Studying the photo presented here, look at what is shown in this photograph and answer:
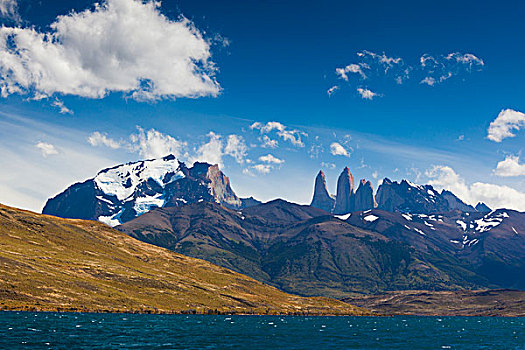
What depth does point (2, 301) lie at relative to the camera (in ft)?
649

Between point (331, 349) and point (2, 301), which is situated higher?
point (331, 349)

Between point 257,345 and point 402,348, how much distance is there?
1382 inches

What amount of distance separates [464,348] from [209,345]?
206ft

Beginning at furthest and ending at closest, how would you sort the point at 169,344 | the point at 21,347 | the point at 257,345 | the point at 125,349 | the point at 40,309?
the point at 40,309 < the point at 257,345 < the point at 169,344 < the point at 125,349 < the point at 21,347

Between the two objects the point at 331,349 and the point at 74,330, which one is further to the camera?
the point at 74,330

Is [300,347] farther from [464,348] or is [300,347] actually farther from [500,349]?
[500,349]

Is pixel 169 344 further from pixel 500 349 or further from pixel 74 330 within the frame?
pixel 500 349

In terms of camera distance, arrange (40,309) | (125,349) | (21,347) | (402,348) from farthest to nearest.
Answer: (40,309) → (402,348) → (125,349) → (21,347)

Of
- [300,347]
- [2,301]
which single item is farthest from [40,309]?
[300,347]

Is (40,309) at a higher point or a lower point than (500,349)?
lower

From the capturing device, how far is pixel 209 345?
9731 cm

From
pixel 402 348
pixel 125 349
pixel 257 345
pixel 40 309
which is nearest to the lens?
pixel 125 349

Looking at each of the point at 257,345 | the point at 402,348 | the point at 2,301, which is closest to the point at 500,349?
the point at 402,348

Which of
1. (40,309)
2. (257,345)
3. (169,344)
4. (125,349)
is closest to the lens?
(125,349)
